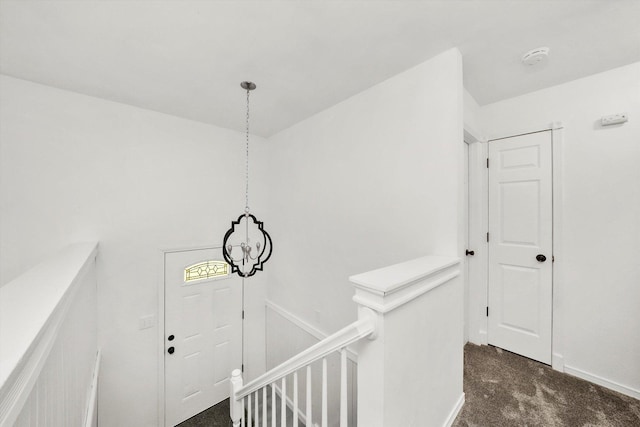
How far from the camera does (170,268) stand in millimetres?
2744

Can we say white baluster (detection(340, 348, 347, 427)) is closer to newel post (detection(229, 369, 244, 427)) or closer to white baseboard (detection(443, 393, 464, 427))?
white baseboard (detection(443, 393, 464, 427))

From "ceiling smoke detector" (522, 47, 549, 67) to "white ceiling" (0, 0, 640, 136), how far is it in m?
0.05

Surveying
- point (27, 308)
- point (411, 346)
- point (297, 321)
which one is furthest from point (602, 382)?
point (27, 308)

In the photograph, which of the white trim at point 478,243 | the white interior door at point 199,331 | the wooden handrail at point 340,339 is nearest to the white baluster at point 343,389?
the wooden handrail at point 340,339

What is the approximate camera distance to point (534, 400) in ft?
5.60

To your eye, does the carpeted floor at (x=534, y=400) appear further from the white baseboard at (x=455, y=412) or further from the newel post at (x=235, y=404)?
the newel post at (x=235, y=404)

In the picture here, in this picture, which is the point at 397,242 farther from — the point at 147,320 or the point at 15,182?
the point at 15,182

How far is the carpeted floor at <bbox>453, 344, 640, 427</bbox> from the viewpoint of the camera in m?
1.54

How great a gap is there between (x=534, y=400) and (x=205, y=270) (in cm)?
323

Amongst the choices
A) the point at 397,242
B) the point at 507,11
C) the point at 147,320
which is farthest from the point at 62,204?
the point at 507,11

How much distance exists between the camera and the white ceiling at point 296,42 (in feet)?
4.39

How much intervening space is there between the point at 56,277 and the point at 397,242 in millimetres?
2004

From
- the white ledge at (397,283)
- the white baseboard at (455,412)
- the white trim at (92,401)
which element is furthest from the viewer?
the white trim at (92,401)

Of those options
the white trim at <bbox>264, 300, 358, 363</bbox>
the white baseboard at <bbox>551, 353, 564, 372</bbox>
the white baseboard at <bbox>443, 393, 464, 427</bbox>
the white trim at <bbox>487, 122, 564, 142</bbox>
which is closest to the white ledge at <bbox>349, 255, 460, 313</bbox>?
the white baseboard at <bbox>443, 393, 464, 427</bbox>
